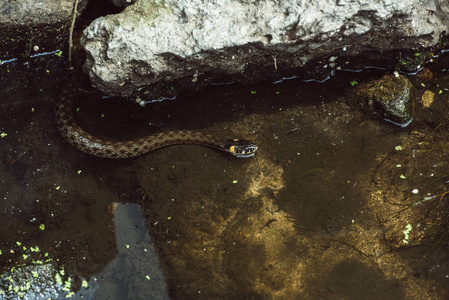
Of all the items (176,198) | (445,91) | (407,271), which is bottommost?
(407,271)

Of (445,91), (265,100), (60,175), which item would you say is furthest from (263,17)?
(60,175)

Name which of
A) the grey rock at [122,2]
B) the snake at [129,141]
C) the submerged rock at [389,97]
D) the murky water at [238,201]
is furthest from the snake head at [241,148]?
the grey rock at [122,2]

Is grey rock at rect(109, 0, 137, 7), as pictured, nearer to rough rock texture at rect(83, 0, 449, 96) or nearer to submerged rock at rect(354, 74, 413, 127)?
rough rock texture at rect(83, 0, 449, 96)

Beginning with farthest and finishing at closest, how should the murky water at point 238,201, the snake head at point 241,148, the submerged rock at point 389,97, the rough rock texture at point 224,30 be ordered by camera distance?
the snake head at point 241,148 < the submerged rock at point 389,97 < the murky water at point 238,201 < the rough rock texture at point 224,30

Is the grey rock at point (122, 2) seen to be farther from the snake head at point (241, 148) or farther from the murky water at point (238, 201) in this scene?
the snake head at point (241, 148)

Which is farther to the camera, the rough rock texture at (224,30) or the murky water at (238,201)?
the murky water at (238,201)

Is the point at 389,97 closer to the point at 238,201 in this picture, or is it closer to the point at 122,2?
the point at 238,201

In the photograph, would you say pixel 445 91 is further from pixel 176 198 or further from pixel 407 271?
pixel 176 198
